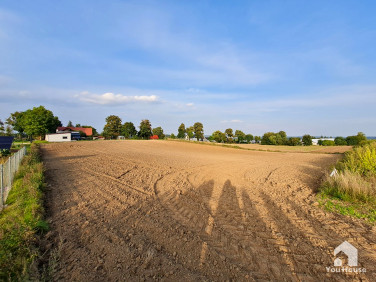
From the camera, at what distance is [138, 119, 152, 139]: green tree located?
79.7m

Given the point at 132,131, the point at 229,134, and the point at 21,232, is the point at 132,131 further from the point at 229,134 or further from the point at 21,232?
the point at 21,232

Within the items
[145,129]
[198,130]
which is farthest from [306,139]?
[145,129]

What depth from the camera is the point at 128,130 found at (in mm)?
80625

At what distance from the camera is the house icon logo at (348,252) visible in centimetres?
346

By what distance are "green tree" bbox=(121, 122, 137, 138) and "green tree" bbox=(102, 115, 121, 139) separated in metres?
2.19

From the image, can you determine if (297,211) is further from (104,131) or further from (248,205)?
(104,131)

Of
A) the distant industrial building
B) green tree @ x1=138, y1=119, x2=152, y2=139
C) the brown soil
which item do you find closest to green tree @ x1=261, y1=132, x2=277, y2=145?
green tree @ x1=138, y1=119, x2=152, y2=139

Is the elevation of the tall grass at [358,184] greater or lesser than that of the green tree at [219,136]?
lesser

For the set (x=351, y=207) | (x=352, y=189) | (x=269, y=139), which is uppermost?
(x=269, y=139)

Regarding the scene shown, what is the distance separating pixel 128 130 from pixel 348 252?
82.4m

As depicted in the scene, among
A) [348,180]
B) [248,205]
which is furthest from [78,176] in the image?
[348,180]

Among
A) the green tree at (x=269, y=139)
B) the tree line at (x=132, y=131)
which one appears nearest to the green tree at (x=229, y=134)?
the tree line at (x=132, y=131)

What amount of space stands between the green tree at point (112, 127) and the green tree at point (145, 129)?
8.98 metres

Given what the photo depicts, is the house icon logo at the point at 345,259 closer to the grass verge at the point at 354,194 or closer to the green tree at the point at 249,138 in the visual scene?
the grass verge at the point at 354,194
